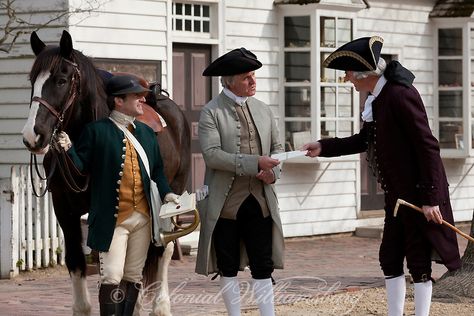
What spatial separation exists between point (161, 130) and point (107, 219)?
1964 millimetres

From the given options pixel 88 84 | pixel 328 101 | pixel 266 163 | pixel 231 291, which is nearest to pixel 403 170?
pixel 266 163

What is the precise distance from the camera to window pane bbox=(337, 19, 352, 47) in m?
17.0

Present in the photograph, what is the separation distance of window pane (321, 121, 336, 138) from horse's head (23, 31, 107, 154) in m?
8.80

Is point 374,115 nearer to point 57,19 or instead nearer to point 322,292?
point 322,292

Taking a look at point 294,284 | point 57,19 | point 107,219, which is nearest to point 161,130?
point 107,219

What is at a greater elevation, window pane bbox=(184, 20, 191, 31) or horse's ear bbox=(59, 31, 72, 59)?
window pane bbox=(184, 20, 191, 31)

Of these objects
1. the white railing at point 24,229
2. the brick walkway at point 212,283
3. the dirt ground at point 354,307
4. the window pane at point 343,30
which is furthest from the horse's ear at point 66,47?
the window pane at point 343,30

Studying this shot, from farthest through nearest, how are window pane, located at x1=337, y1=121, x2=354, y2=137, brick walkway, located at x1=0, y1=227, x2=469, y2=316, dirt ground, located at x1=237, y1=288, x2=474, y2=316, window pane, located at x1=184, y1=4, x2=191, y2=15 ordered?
1. window pane, located at x1=337, y1=121, x2=354, y2=137
2. window pane, located at x1=184, y1=4, x2=191, y2=15
3. brick walkway, located at x1=0, y1=227, x2=469, y2=316
4. dirt ground, located at x1=237, y1=288, x2=474, y2=316

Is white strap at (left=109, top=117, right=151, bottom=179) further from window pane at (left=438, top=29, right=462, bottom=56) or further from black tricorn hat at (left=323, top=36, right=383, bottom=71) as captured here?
window pane at (left=438, top=29, right=462, bottom=56)

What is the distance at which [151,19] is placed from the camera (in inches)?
587

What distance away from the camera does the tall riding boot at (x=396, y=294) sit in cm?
802

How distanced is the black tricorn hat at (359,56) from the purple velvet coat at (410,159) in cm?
20

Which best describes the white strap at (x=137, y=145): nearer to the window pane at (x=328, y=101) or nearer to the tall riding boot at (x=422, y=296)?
the tall riding boot at (x=422, y=296)

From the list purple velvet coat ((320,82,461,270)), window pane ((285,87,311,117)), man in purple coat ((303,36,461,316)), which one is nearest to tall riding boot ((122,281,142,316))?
man in purple coat ((303,36,461,316))
